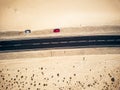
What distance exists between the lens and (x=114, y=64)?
3722 centimetres

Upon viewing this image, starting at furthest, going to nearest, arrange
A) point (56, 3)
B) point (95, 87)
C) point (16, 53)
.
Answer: point (56, 3), point (16, 53), point (95, 87)

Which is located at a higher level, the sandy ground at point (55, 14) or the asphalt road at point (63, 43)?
the sandy ground at point (55, 14)

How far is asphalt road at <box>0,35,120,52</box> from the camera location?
4153cm

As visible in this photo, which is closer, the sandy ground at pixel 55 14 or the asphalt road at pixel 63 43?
the asphalt road at pixel 63 43

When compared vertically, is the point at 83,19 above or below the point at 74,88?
above

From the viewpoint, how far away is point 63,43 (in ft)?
138

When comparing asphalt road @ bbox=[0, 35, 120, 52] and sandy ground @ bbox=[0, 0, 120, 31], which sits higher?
sandy ground @ bbox=[0, 0, 120, 31]

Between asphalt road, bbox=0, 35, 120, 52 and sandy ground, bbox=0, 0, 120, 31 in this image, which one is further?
sandy ground, bbox=0, 0, 120, 31

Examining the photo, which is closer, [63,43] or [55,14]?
[63,43]

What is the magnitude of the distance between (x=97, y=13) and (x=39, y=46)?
48.4ft

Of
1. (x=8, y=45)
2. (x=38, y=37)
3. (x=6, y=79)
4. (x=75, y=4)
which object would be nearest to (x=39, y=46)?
(x=38, y=37)

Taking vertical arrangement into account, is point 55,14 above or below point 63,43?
above

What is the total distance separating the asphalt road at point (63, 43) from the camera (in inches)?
1635

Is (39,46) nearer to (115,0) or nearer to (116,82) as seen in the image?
(116,82)
